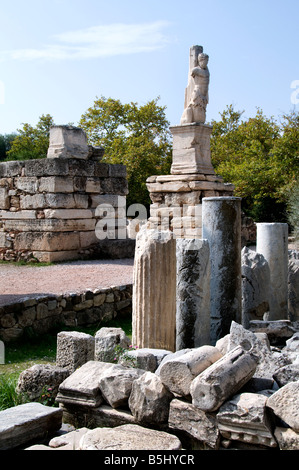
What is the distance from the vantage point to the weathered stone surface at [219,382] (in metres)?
3.37

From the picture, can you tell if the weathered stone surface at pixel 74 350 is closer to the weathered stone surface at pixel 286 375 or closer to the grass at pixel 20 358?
Answer: the grass at pixel 20 358

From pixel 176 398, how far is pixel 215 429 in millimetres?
426

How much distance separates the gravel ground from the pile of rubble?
2790mm

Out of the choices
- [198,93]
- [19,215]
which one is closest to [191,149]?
[198,93]

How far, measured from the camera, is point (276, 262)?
21.5ft

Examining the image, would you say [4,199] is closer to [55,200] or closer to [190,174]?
[55,200]

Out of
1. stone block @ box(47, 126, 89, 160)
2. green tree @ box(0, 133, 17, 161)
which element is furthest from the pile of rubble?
green tree @ box(0, 133, 17, 161)

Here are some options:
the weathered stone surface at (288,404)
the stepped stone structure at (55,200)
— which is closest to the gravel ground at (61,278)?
the stepped stone structure at (55,200)

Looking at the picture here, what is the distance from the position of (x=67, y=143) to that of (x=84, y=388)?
317 inches

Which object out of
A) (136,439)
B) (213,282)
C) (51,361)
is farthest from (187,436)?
(51,361)
